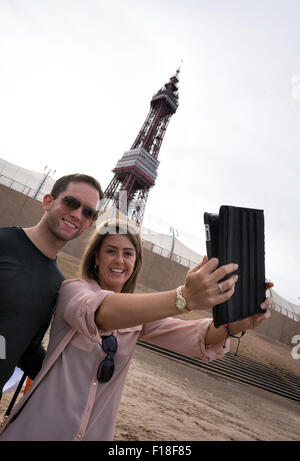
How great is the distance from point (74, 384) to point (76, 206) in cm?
108

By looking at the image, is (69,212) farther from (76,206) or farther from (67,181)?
(67,181)

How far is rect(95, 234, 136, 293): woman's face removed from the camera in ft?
5.65

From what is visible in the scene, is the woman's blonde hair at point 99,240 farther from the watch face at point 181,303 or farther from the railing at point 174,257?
the railing at point 174,257

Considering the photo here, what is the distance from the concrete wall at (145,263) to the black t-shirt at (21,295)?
1513 centimetres

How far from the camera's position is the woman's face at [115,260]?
1.72m

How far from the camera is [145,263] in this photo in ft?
74.2

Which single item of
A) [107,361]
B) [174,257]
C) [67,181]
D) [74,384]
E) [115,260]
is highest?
[174,257]

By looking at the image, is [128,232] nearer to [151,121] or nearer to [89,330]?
[89,330]

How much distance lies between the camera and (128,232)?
1.83 meters

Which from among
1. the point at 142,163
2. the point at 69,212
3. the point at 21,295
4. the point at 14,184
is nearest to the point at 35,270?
the point at 21,295

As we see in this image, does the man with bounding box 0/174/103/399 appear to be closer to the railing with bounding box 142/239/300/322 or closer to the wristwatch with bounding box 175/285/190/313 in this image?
the wristwatch with bounding box 175/285/190/313

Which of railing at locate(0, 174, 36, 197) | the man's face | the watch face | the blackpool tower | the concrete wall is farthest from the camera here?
the blackpool tower

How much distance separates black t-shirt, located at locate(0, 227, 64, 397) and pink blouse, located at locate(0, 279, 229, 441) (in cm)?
16

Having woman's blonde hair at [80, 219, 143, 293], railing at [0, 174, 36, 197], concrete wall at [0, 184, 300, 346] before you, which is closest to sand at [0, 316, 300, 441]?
woman's blonde hair at [80, 219, 143, 293]
